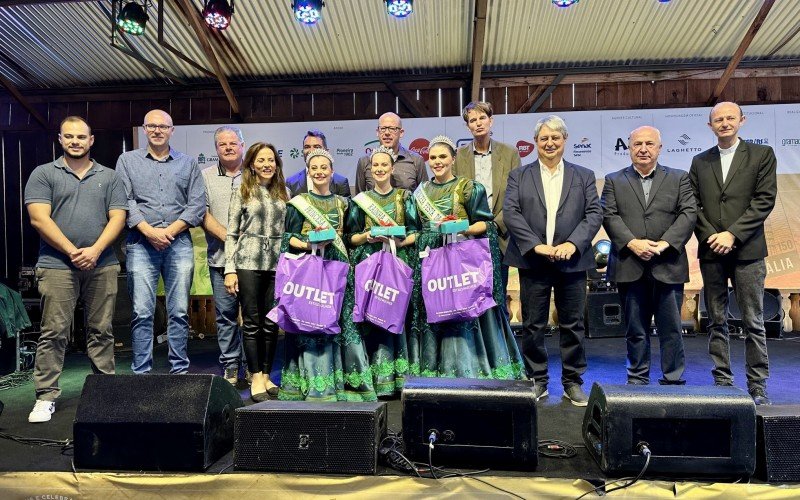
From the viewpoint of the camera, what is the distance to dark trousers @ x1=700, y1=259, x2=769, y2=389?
302 centimetres

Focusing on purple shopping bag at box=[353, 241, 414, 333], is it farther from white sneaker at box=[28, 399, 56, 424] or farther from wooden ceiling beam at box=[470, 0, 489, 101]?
wooden ceiling beam at box=[470, 0, 489, 101]

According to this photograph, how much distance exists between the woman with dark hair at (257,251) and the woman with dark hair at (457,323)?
849mm

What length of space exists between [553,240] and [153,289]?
2248mm

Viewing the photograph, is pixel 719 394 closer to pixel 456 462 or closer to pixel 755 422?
pixel 755 422

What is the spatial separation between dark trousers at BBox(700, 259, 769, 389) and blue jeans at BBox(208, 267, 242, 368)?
108 inches

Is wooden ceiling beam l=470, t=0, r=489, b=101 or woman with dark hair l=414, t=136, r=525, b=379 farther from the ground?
wooden ceiling beam l=470, t=0, r=489, b=101

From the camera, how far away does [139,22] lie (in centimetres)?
566

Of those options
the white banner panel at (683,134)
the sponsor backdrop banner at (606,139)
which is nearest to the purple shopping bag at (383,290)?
the sponsor backdrop banner at (606,139)

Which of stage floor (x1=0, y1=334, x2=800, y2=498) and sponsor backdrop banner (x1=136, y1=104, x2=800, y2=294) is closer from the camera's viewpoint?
stage floor (x1=0, y1=334, x2=800, y2=498)

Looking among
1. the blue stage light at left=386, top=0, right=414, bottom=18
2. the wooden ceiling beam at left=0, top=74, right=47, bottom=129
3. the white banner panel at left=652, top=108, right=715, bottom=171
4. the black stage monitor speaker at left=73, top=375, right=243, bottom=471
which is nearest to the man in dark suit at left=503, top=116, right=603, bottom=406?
the black stage monitor speaker at left=73, top=375, right=243, bottom=471

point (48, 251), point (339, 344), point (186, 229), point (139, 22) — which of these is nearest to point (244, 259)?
point (186, 229)

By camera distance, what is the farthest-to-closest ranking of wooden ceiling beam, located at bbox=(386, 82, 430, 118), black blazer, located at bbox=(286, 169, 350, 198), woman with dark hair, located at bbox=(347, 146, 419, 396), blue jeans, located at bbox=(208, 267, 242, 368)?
wooden ceiling beam, located at bbox=(386, 82, 430, 118)
black blazer, located at bbox=(286, 169, 350, 198)
blue jeans, located at bbox=(208, 267, 242, 368)
woman with dark hair, located at bbox=(347, 146, 419, 396)

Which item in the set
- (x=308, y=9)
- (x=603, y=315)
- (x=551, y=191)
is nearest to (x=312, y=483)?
(x=551, y=191)

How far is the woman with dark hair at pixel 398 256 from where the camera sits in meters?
3.09
